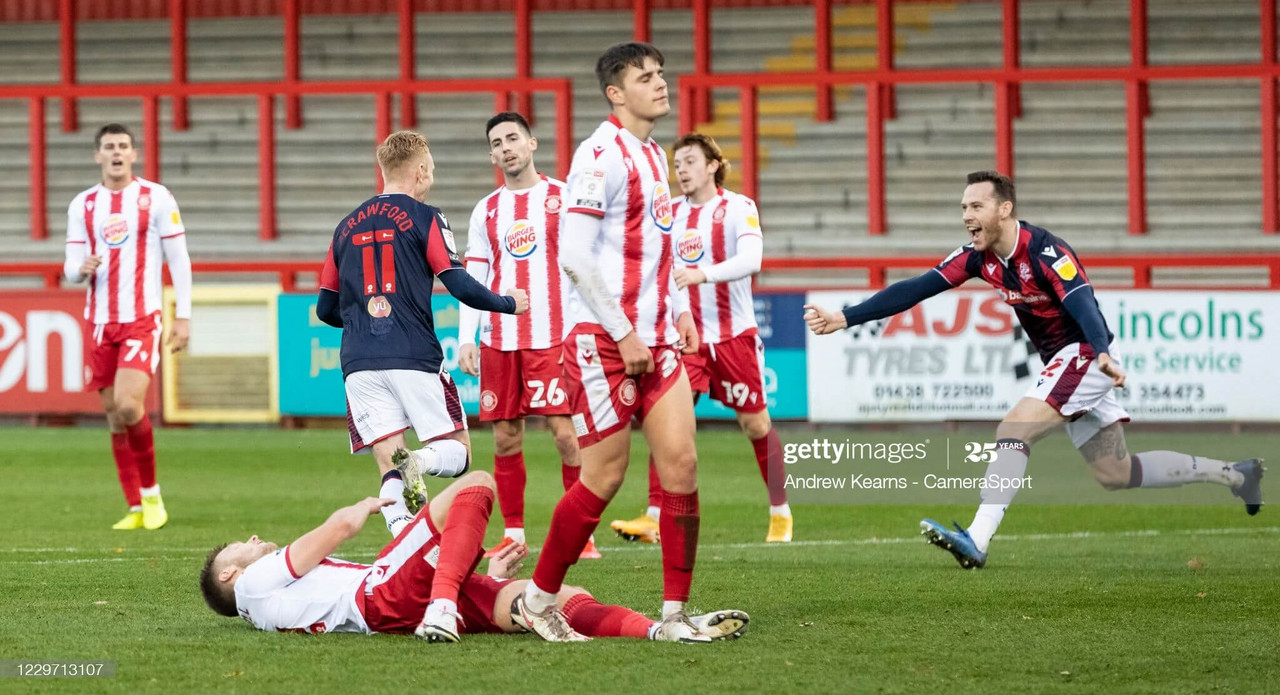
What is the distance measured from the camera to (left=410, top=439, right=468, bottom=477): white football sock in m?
6.17

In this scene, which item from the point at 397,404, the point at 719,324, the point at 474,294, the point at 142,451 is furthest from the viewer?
the point at 142,451

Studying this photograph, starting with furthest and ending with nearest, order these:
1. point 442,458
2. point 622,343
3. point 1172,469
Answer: point 1172,469 → point 442,458 → point 622,343

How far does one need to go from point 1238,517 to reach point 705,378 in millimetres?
3105

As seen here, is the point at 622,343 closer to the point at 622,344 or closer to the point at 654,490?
the point at 622,344

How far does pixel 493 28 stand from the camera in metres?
22.5

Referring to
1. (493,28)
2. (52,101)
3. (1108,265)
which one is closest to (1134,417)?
(1108,265)

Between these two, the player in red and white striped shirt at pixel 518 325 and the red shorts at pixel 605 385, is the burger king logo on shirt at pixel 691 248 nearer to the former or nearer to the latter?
the player in red and white striped shirt at pixel 518 325

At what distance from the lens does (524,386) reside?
773 cm

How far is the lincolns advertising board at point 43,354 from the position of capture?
1518 centimetres

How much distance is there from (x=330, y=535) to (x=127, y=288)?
4.45m

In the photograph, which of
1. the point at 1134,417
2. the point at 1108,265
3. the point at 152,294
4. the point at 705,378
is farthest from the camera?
the point at 1108,265

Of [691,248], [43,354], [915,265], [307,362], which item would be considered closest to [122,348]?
[691,248]

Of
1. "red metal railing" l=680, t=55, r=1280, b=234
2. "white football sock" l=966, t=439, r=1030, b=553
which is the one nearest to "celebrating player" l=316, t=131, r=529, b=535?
"white football sock" l=966, t=439, r=1030, b=553

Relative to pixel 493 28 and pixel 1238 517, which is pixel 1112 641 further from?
pixel 493 28
